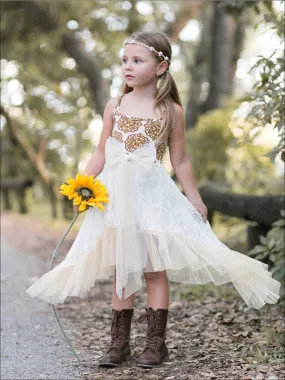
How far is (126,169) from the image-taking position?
3.33 m

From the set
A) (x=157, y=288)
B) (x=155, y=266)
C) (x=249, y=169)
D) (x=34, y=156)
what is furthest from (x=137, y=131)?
(x=34, y=156)

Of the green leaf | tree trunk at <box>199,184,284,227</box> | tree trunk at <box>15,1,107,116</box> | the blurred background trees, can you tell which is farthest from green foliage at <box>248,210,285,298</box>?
tree trunk at <box>15,1,107,116</box>

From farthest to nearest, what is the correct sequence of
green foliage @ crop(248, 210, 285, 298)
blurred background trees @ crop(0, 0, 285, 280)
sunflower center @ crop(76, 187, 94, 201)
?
blurred background trees @ crop(0, 0, 285, 280) → green foliage @ crop(248, 210, 285, 298) → sunflower center @ crop(76, 187, 94, 201)

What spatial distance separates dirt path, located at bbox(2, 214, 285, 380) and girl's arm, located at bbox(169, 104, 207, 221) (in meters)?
0.86

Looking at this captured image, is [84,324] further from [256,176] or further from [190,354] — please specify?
[256,176]

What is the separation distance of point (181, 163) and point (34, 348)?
159 cm

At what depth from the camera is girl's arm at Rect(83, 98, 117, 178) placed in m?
3.54

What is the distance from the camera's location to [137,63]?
343 centimetres

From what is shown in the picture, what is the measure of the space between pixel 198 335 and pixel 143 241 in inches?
46.1

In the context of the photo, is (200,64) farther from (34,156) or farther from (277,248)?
(277,248)

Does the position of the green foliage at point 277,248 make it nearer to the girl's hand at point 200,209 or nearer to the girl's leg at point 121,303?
the girl's hand at point 200,209

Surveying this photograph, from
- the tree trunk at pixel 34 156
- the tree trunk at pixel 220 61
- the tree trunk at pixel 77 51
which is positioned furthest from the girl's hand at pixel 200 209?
the tree trunk at pixel 34 156

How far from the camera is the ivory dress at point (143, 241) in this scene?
318 cm

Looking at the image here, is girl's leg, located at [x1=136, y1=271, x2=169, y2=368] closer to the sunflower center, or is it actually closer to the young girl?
the young girl
